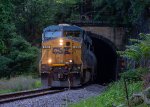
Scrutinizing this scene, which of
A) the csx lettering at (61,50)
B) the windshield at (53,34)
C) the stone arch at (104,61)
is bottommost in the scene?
the stone arch at (104,61)

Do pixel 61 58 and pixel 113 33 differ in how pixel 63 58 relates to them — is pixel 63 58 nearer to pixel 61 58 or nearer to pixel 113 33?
pixel 61 58

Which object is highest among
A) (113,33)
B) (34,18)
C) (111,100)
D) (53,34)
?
(34,18)

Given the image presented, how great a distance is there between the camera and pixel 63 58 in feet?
86.5

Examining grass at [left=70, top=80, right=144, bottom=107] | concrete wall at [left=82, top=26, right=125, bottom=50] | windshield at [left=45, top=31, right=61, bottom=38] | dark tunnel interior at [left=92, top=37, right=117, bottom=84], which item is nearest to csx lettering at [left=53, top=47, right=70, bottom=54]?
windshield at [left=45, top=31, right=61, bottom=38]

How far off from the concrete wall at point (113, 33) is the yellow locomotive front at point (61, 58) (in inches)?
515

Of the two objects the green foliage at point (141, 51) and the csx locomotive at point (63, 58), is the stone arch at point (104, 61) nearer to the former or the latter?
the csx locomotive at point (63, 58)

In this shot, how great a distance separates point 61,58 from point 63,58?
0.39 feet

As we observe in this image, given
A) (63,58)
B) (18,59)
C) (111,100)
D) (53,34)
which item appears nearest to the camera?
(111,100)

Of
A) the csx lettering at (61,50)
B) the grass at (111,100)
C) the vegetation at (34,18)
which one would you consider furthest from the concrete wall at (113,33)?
the grass at (111,100)

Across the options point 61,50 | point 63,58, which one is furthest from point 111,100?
point 61,50

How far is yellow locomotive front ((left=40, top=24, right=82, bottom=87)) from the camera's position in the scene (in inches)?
1022

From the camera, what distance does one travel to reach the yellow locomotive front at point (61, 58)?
25969 mm

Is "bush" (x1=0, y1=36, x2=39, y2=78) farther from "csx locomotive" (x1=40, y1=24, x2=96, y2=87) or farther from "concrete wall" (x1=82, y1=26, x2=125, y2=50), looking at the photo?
"csx locomotive" (x1=40, y1=24, x2=96, y2=87)

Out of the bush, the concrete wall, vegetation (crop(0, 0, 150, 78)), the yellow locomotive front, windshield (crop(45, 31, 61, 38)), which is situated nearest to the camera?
the yellow locomotive front
